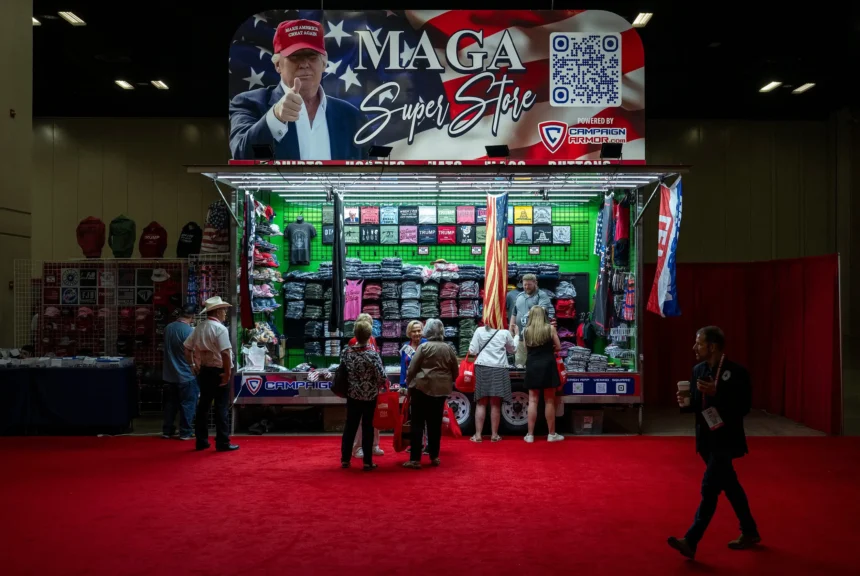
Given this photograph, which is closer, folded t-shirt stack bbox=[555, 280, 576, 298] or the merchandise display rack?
the merchandise display rack

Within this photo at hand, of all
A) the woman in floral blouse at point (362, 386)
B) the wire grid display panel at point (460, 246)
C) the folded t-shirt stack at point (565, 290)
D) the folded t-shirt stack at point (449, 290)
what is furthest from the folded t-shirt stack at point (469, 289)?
the woman in floral blouse at point (362, 386)

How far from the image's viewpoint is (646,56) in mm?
13539

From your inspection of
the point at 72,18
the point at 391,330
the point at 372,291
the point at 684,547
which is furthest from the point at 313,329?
the point at 684,547

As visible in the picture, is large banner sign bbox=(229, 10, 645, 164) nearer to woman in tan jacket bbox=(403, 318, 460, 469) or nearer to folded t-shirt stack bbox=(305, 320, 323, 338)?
folded t-shirt stack bbox=(305, 320, 323, 338)

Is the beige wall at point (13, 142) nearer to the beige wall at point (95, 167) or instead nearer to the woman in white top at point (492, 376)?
the beige wall at point (95, 167)

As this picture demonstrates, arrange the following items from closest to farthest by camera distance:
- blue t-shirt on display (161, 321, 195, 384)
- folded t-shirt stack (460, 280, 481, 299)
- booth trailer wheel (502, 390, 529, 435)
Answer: blue t-shirt on display (161, 321, 195, 384)
booth trailer wheel (502, 390, 529, 435)
folded t-shirt stack (460, 280, 481, 299)

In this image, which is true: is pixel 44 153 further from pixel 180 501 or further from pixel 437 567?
pixel 437 567

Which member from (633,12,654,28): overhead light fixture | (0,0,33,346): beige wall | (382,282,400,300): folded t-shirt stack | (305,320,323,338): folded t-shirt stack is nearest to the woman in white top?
(382,282,400,300): folded t-shirt stack

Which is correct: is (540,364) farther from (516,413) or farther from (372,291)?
(372,291)

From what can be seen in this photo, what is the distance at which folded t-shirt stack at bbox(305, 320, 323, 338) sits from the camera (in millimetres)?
10438

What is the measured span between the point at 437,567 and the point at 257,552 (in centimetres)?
123

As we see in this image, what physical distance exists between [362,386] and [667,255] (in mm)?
4025

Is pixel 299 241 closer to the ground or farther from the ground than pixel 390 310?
farther from the ground

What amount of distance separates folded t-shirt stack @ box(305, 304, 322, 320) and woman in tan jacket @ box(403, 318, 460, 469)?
3.14 meters
